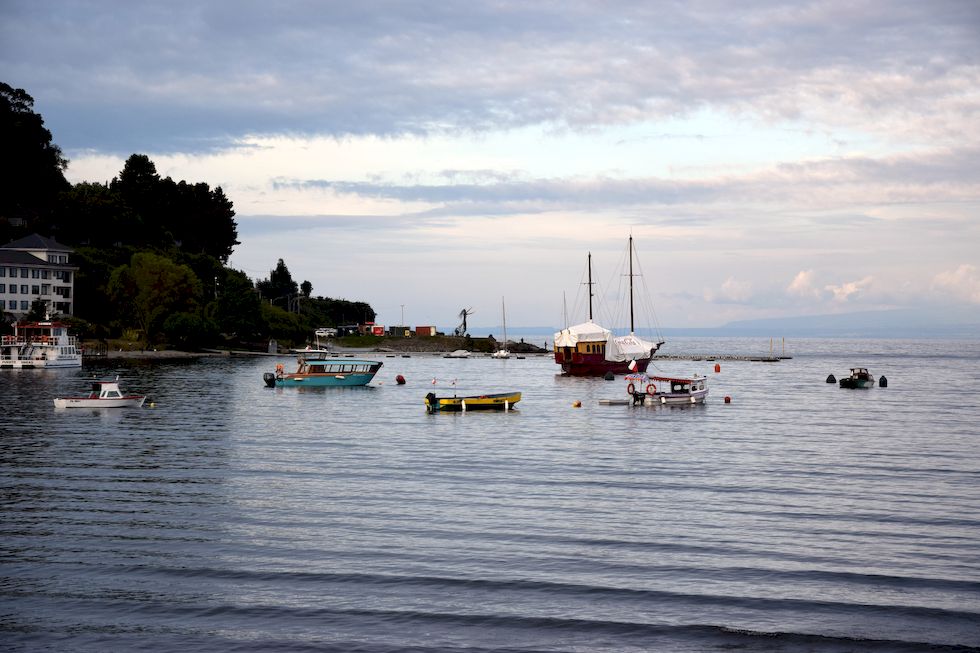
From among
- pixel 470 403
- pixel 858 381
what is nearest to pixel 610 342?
pixel 858 381

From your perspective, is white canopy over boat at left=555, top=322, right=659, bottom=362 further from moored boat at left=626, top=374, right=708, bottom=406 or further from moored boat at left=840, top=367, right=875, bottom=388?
moored boat at left=626, top=374, right=708, bottom=406

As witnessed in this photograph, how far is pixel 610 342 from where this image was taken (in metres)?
139

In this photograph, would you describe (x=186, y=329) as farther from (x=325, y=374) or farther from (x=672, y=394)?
(x=672, y=394)

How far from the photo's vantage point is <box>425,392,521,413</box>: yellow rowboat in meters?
79.9

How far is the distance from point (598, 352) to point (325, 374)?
47133 millimetres

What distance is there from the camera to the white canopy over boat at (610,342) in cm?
13788

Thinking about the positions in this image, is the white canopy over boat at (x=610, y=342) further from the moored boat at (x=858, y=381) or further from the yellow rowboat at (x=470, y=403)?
the yellow rowboat at (x=470, y=403)

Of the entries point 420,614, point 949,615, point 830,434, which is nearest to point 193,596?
point 420,614

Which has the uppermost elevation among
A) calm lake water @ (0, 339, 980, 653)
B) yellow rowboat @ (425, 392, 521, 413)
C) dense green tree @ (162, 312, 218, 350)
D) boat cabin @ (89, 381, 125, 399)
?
dense green tree @ (162, 312, 218, 350)

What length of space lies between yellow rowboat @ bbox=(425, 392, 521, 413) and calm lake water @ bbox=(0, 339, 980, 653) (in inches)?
480

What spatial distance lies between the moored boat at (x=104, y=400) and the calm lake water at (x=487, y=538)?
12.2m

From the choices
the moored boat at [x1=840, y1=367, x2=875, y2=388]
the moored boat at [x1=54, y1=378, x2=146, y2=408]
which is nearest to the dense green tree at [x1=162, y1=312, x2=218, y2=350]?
the moored boat at [x1=54, y1=378, x2=146, y2=408]

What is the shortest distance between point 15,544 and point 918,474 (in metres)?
39.6

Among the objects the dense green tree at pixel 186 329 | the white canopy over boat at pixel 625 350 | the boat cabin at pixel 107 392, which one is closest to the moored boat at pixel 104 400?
the boat cabin at pixel 107 392
